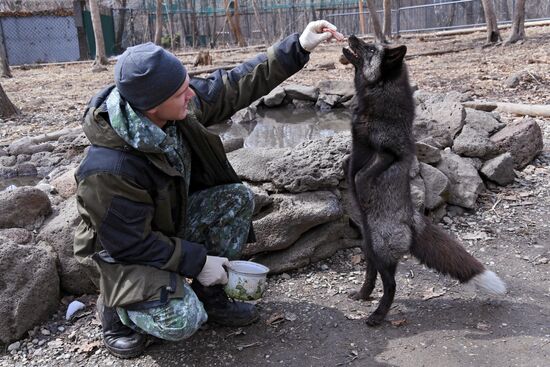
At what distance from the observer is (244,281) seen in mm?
2787

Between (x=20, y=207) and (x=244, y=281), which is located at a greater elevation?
(x=20, y=207)

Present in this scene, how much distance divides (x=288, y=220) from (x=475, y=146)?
2.13 metres

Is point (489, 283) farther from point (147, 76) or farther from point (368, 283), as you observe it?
point (147, 76)

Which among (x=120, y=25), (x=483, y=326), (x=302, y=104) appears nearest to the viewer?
(x=483, y=326)

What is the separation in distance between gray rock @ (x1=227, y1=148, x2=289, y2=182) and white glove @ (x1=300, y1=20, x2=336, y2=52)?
112cm

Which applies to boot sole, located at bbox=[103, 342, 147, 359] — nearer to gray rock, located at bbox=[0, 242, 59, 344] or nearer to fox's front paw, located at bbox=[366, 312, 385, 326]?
gray rock, located at bbox=[0, 242, 59, 344]

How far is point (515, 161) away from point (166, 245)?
12.3ft

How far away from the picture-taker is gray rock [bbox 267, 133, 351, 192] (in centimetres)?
383

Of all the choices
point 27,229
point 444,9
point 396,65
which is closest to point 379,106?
point 396,65

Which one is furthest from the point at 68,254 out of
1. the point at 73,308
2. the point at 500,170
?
the point at 500,170

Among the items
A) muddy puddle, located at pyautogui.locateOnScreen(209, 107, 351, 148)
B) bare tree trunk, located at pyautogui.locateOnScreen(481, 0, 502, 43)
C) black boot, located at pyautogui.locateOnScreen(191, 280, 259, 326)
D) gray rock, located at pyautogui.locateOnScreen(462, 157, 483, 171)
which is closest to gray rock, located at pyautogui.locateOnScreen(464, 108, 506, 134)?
gray rock, located at pyautogui.locateOnScreen(462, 157, 483, 171)

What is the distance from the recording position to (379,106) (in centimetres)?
322

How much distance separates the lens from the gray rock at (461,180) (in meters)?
4.39

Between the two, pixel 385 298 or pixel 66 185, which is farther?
pixel 66 185
